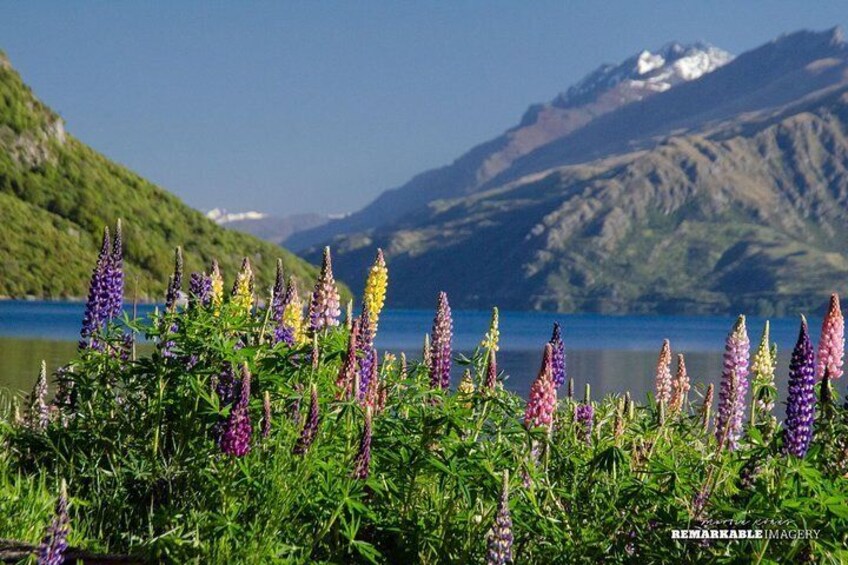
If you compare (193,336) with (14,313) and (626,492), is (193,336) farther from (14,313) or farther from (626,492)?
(14,313)

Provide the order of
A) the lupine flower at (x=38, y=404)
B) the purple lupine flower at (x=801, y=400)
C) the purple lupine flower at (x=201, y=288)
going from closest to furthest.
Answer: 1. the purple lupine flower at (x=801, y=400)
2. the purple lupine flower at (x=201, y=288)
3. the lupine flower at (x=38, y=404)

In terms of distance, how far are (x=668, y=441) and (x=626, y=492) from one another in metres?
3.01

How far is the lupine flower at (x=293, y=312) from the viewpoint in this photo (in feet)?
41.1

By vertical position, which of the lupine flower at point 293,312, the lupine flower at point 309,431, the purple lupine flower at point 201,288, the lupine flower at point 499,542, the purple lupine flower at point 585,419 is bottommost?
the lupine flower at point 499,542

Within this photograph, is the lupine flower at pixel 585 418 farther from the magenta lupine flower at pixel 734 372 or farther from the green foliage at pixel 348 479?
the magenta lupine flower at pixel 734 372

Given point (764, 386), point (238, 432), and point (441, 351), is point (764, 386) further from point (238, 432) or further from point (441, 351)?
point (238, 432)

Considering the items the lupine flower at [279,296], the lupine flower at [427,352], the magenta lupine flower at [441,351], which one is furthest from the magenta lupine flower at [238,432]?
the lupine flower at [427,352]

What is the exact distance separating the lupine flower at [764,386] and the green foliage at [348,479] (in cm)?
70

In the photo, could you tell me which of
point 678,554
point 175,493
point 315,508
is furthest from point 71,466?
point 678,554

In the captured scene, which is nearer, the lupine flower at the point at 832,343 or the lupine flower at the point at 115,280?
the lupine flower at the point at 832,343

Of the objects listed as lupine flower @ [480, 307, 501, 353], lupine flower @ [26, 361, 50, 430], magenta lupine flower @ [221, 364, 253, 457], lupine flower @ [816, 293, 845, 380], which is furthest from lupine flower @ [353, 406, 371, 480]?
lupine flower @ [26, 361, 50, 430]

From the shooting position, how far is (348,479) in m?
8.57

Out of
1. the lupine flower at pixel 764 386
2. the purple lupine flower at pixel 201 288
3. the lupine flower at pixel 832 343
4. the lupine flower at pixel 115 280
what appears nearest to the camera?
the lupine flower at pixel 764 386

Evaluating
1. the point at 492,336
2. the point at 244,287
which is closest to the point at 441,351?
the point at 492,336
